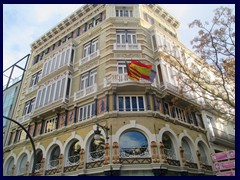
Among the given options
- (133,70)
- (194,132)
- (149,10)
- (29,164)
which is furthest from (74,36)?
(194,132)

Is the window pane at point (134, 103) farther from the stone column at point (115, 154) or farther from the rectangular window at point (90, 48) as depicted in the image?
the rectangular window at point (90, 48)

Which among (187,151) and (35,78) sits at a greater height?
(35,78)

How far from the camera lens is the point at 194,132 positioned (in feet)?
56.9

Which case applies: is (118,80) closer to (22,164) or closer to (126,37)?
(126,37)

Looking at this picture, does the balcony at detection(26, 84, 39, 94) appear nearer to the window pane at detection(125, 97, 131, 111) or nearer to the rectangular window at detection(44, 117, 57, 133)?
the rectangular window at detection(44, 117, 57, 133)

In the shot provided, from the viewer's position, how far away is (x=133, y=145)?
13664mm

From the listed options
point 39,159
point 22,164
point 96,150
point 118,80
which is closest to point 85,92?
point 118,80

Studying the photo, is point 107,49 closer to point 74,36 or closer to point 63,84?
point 63,84

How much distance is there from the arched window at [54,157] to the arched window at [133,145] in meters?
6.06

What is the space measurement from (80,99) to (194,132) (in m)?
10.2

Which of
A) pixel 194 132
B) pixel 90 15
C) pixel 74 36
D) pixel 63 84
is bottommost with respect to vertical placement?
pixel 194 132

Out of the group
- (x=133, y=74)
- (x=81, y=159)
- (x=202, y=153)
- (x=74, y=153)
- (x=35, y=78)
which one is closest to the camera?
(x=81, y=159)

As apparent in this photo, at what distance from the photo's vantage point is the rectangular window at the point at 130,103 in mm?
14938

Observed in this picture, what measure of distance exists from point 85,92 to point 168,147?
8086mm
